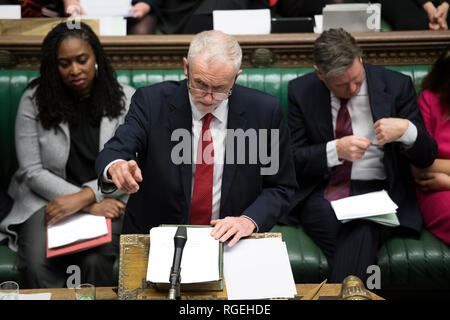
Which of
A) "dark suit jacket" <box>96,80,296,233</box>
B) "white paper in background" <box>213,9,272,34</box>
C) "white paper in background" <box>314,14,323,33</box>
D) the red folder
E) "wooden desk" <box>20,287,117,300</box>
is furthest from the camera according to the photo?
"white paper in background" <box>314,14,323,33</box>

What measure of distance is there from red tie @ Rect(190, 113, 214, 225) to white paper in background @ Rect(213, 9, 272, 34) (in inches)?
48.4

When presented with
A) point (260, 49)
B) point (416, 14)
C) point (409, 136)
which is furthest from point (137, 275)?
point (416, 14)

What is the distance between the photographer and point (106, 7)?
10.5 feet

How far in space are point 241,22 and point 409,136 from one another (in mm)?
1203

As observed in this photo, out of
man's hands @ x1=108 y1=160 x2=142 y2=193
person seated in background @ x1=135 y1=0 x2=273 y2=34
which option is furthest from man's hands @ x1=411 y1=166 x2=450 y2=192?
man's hands @ x1=108 y1=160 x2=142 y2=193

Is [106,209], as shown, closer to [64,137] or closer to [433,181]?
[64,137]

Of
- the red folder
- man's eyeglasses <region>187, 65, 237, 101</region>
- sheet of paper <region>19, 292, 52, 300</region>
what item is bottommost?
the red folder

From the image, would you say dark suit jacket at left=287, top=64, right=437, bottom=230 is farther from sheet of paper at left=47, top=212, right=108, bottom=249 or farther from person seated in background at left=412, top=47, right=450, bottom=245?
sheet of paper at left=47, top=212, right=108, bottom=249

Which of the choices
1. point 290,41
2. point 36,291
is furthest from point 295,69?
point 36,291

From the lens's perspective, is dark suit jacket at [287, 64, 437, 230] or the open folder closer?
the open folder

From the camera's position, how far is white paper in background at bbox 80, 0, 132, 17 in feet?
10.4

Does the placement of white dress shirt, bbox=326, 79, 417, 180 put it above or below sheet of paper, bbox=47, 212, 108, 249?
above
